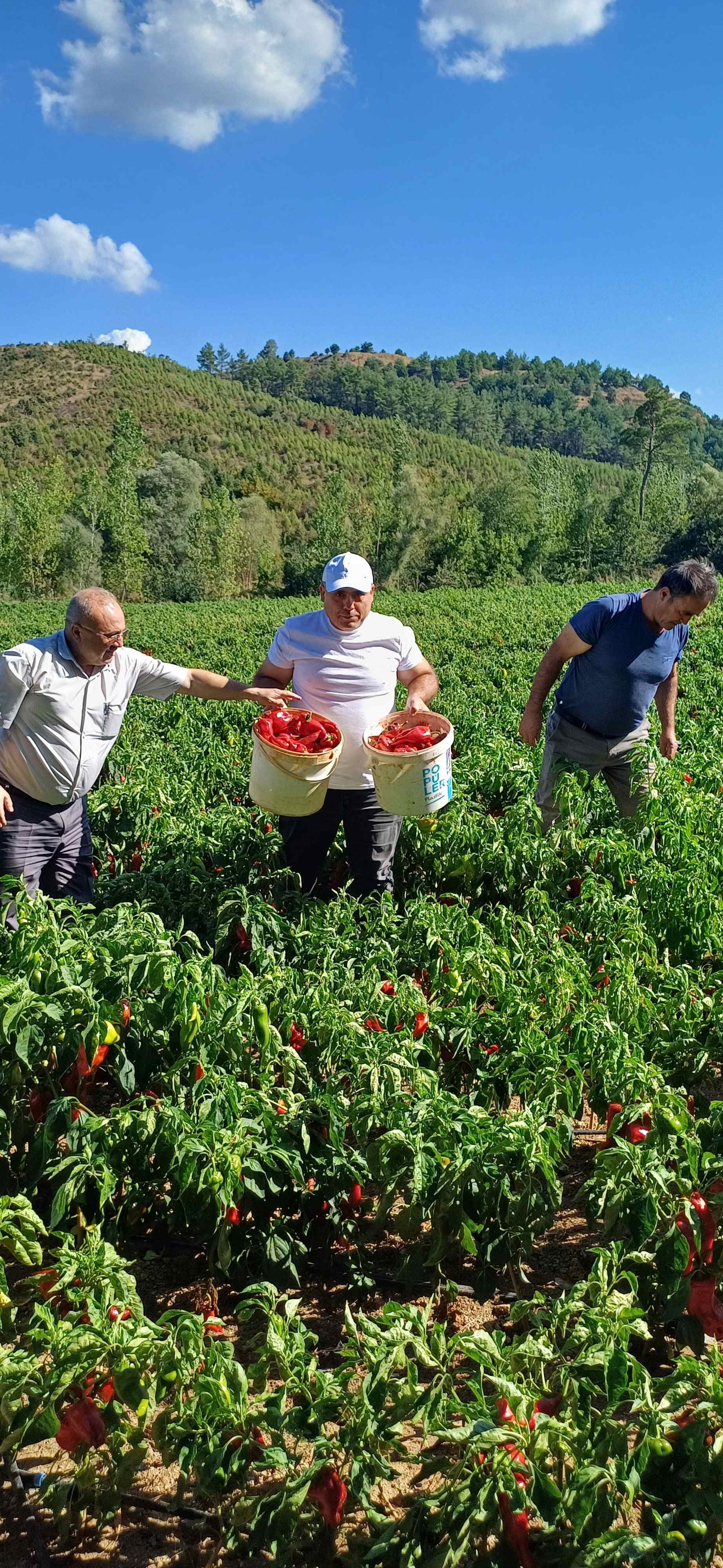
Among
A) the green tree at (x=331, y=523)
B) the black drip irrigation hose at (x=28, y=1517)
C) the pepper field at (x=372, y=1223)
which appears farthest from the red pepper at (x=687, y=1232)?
the green tree at (x=331, y=523)

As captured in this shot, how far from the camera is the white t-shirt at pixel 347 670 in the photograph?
14.1ft

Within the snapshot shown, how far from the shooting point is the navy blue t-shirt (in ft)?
15.5

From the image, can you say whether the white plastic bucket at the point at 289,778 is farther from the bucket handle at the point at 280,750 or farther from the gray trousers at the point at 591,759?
the gray trousers at the point at 591,759

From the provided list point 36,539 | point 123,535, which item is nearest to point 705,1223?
point 36,539

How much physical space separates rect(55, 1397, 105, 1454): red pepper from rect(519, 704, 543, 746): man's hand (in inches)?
138

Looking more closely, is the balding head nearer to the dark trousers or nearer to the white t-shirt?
the white t-shirt

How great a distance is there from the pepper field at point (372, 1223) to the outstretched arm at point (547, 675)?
47cm

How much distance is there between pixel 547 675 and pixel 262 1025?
2.59 meters

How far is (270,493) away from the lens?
6894cm

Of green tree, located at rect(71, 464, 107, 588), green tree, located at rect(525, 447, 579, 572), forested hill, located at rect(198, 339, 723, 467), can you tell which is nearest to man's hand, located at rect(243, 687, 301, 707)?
green tree, located at rect(71, 464, 107, 588)

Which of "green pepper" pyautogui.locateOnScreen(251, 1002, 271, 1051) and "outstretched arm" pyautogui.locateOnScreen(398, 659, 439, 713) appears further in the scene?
"outstretched arm" pyautogui.locateOnScreen(398, 659, 439, 713)

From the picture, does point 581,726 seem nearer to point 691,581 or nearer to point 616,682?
point 616,682

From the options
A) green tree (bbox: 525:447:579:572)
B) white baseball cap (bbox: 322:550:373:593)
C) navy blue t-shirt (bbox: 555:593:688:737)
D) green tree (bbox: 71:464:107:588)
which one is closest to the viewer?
white baseball cap (bbox: 322:550:373:593)

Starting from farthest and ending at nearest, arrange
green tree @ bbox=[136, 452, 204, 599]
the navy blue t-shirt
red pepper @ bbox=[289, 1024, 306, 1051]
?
green tree @ bbox=[136, 452, 204, 599] < the navy blue t-shirt < red pepper @ bbox=[289, 1024, 306, 1051]
